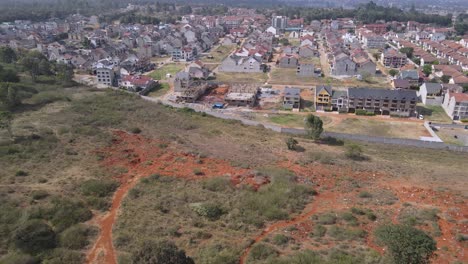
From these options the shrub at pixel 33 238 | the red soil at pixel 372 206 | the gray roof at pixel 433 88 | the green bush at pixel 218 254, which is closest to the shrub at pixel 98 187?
the shrub at pixel 33 238

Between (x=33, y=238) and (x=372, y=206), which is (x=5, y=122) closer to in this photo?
(x=33, y=238)

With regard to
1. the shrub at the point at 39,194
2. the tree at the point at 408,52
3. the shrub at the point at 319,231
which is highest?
the tree at the point at 408,52

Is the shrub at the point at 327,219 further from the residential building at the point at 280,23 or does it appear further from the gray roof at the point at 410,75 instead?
the residential building at the point at 280,23

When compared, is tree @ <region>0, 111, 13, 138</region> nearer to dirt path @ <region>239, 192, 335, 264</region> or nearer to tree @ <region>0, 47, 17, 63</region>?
dirt path @ <region>239, 192, 335, 264</region>

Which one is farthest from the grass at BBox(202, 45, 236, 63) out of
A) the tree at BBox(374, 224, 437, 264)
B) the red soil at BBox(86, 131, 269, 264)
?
the tree at BBox(374, 224, 437, 264)

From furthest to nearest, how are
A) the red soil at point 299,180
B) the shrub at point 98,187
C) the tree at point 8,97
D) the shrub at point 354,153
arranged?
the tree at point 8,97, the shrub at point 354,153, the shrub at point 98,187, the red soil at point 299,180

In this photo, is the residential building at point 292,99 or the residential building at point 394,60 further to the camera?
the residential building at point 394,60
